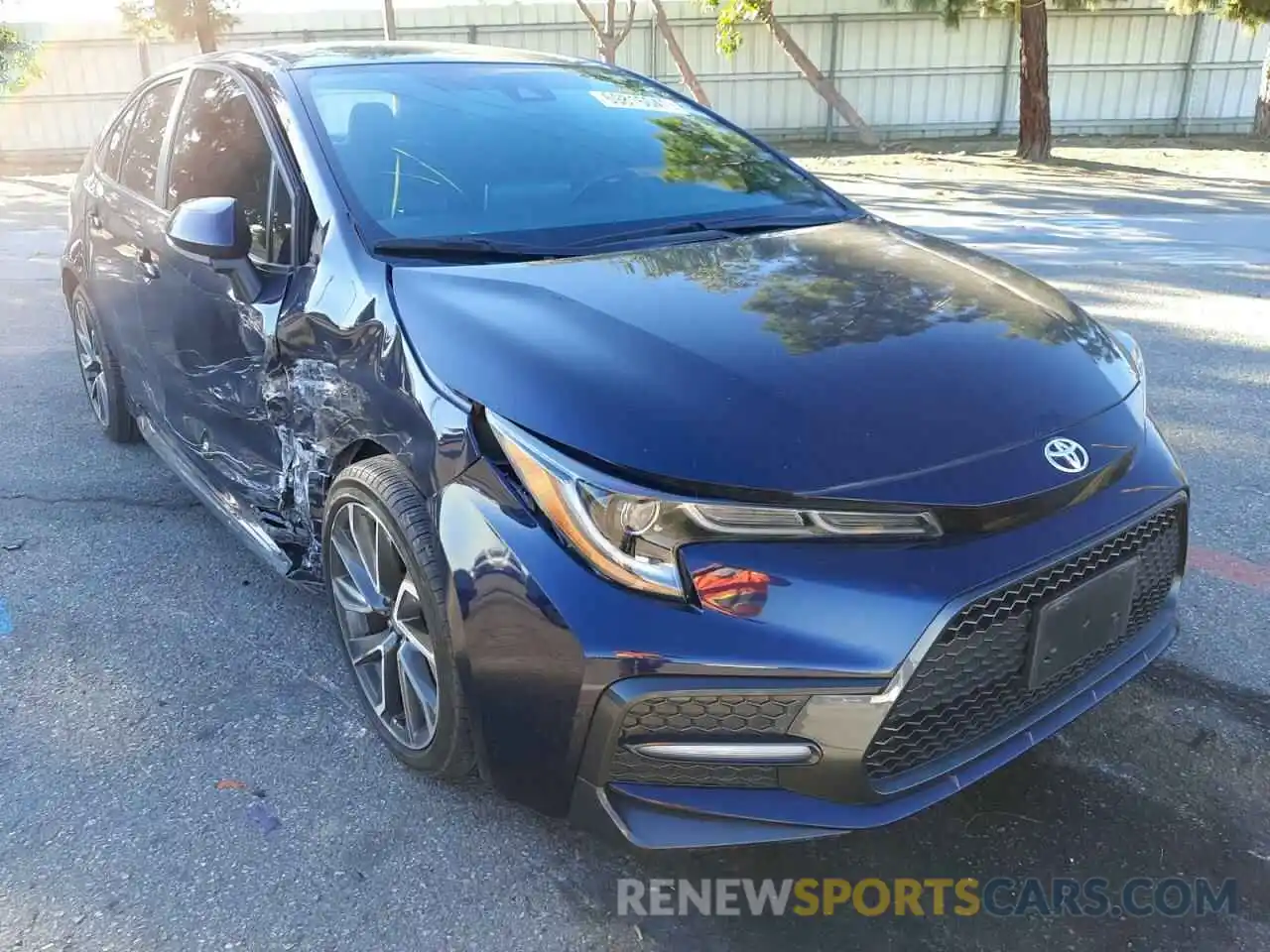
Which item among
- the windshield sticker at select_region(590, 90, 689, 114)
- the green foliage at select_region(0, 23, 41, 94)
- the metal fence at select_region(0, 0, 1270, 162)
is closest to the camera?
the windshield sticker at select_region(590, 90, 689, 114)

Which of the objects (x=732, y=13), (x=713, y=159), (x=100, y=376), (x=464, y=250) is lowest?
(x=100, y=376)

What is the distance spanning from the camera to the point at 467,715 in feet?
6.87

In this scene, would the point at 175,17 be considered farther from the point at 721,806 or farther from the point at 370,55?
the point at 721,806

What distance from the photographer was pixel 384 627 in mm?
2502

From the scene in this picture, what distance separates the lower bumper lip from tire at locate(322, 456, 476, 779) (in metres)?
0.51

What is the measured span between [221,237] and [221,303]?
0.31m

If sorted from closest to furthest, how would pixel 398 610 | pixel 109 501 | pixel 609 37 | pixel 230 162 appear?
pixel 398 610 < pixel 230 162 < pixel 109 501 < pixel 609 37

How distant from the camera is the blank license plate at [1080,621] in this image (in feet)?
6.23

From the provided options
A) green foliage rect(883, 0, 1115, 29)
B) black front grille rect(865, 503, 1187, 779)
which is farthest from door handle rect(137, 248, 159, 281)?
green foliage rect(883, 0, 1115, 29)

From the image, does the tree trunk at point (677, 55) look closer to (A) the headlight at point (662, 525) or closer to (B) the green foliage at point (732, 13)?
(B) the green foliage at point (732, 13)

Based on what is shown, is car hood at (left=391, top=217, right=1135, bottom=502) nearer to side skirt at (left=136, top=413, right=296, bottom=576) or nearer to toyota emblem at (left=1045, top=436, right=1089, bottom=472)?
toyota emblem at (left=1045, top=436, right=1089, bottom=472)

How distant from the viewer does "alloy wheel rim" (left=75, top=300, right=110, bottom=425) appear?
14.9ft

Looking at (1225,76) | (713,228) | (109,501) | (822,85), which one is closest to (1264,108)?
(1225,76)

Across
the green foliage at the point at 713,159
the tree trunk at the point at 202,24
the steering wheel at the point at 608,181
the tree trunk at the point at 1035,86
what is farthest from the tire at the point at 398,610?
the tree trunk at the point at 202,24
